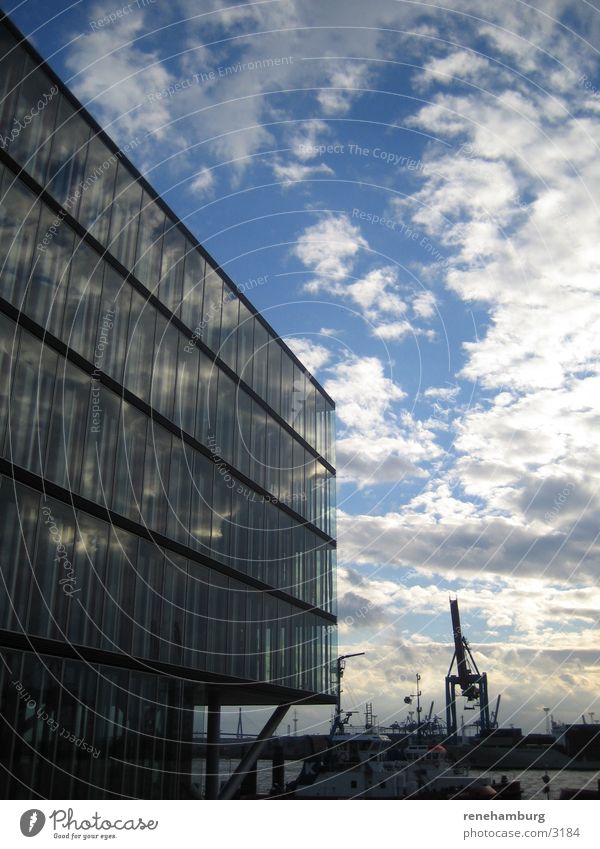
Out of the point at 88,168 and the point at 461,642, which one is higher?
the point at 88,168

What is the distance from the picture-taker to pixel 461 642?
102 metres

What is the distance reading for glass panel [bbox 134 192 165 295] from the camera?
30047 millimetres

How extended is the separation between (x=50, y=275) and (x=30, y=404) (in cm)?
425

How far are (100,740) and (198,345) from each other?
1616 centimetres

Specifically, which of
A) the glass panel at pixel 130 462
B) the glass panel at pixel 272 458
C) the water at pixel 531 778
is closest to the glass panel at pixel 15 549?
the glass panel at pixel 130 462

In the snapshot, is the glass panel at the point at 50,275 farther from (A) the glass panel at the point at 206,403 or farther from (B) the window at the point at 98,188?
(A) the glass panel at the point at 206,403

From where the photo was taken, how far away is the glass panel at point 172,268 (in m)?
31.8

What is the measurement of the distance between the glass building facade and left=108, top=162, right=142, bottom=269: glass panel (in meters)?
0.09

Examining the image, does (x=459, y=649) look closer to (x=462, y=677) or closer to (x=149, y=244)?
(x=462, y=677)

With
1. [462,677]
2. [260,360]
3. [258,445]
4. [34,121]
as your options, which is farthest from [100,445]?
[462,677]

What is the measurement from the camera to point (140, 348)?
29.4 m

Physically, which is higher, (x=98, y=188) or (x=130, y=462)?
(x=98, y=188)
